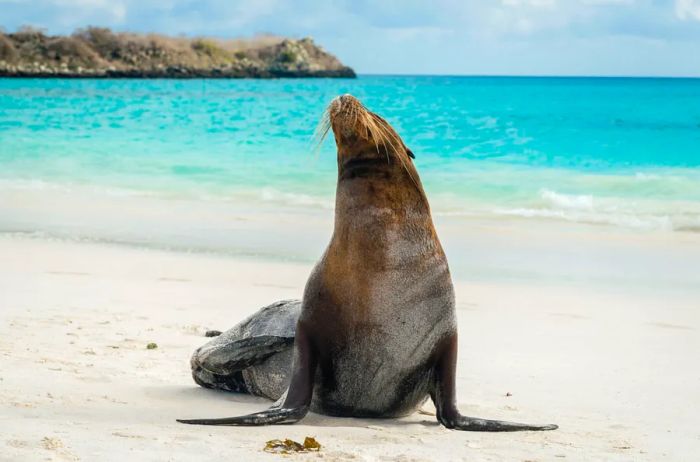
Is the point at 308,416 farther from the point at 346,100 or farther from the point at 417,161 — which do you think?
the point at 417,161

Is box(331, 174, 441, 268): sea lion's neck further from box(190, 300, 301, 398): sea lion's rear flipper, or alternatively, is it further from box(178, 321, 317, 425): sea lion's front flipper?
box(190, 300, 301, 398): sea lion's rear flipper

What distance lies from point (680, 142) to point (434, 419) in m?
26.9

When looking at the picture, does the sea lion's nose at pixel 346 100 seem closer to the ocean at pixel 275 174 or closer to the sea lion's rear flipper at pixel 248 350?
the ocean at pixel 275 174

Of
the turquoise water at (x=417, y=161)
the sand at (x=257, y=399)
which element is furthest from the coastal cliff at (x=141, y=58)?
the sand at (x=257, y=399)

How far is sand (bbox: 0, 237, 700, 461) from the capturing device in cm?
421

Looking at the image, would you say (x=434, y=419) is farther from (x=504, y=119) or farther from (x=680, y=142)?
(x=504, y=119)

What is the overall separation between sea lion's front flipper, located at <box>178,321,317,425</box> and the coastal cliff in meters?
106

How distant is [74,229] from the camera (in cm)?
1326

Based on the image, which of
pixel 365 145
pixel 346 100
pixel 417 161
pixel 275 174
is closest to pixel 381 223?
pixel 365 145

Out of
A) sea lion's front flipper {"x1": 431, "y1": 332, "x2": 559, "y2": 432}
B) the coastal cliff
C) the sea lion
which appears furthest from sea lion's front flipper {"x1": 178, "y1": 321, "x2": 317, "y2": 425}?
the coastal cliff

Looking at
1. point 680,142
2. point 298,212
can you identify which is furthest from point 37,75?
point 298,212

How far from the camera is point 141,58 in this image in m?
122

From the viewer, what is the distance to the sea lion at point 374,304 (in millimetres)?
4531

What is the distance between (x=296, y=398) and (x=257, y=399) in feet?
2.94
